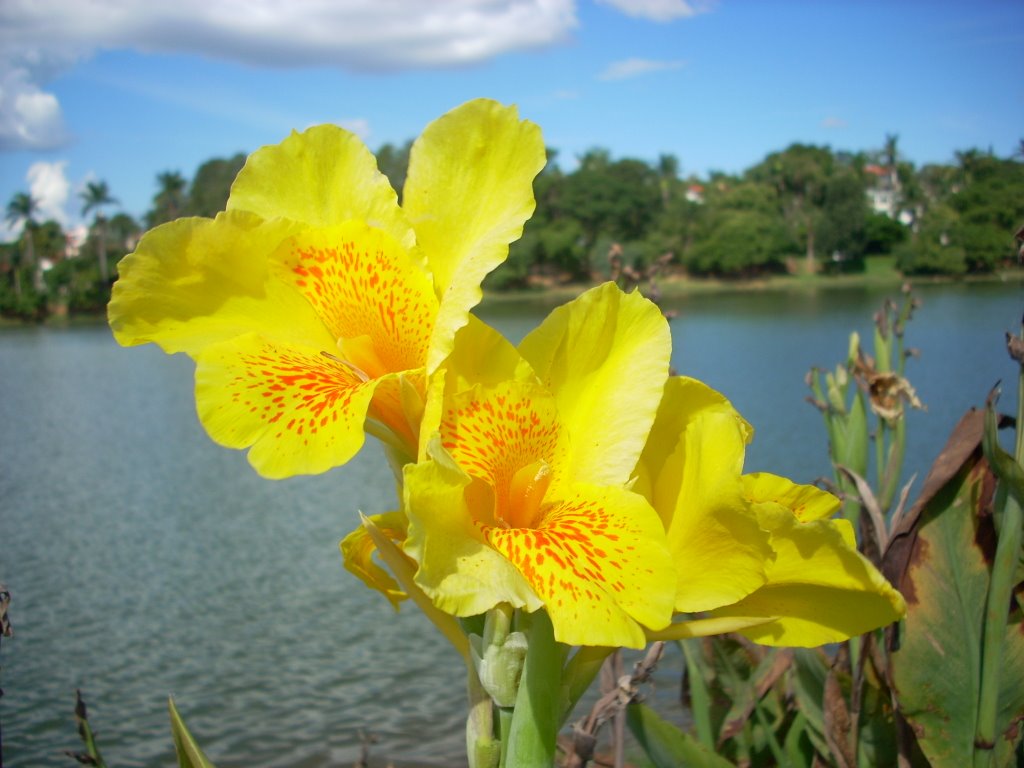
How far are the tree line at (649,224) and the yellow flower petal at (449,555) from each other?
→ 3440 cm

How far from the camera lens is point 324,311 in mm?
866

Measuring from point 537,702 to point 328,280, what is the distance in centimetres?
42

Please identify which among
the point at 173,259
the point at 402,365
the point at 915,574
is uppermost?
the point at 173,259

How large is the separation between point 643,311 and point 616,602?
0.25 m

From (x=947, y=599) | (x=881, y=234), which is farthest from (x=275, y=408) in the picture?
(x=881, y=234)

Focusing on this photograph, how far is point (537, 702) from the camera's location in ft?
2.35

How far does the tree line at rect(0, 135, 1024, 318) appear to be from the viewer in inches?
1761

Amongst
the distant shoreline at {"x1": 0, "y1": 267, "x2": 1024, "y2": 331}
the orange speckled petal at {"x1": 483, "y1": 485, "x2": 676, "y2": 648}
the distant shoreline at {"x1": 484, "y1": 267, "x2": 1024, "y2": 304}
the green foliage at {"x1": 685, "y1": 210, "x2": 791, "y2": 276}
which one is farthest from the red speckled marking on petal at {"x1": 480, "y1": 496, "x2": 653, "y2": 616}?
the green foliage at {"x1": 685, "y1": 210, "x2": 791, "y2": 276}

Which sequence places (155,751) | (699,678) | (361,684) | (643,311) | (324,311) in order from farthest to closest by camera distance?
A: (361,684) → (155,751) → (699,678) → (324,311) → (643,311)

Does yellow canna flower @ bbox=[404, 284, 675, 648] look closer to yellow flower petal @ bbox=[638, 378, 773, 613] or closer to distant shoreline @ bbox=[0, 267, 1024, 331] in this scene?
yellow flower petal @ bbox=[638, 378, 773, 613]

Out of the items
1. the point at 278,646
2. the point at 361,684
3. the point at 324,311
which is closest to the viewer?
the point at 324,311

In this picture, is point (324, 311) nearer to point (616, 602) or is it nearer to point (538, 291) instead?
point (616, 602)

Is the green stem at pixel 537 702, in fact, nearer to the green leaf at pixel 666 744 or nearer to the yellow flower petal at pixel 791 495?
the yellow flower petal at pixel 791 495

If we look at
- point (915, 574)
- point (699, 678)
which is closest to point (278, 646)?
point (699, 678)
